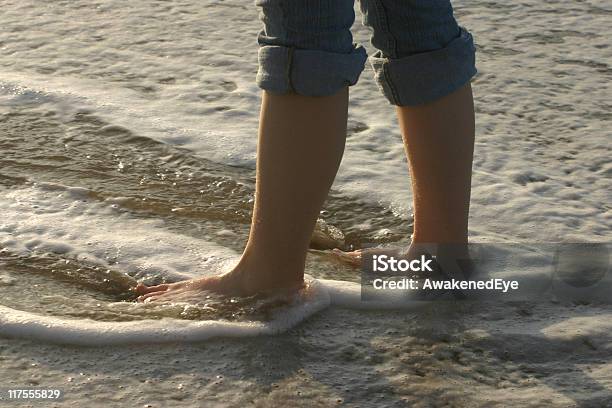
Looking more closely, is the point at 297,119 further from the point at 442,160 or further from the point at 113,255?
the point at 113,255

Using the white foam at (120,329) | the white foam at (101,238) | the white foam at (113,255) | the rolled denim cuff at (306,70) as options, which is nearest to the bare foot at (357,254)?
the white foam at (113,255)

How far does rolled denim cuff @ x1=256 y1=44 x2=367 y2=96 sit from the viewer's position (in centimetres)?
202

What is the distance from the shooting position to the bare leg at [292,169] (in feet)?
6.79

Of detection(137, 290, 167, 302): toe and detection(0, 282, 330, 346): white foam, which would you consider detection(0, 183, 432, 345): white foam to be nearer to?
detection(0, 282, 330, 346): white foam

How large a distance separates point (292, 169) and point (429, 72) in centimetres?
36

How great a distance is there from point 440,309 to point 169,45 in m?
2.19

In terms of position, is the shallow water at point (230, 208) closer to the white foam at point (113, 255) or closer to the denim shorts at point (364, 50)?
the white foam at point (113, 255)

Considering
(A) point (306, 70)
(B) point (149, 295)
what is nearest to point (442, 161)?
(A) point (306, 70)

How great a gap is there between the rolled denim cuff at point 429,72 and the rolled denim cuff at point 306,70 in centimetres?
18

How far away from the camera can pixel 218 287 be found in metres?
2.25

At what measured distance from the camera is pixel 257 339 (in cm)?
212

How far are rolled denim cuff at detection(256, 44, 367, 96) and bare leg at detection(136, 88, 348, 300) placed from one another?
0.9 inches

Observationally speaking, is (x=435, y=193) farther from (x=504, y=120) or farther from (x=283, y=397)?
(x=504, y=120)

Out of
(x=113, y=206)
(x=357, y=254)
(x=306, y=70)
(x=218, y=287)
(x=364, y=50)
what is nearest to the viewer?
(x=306, y=70)
